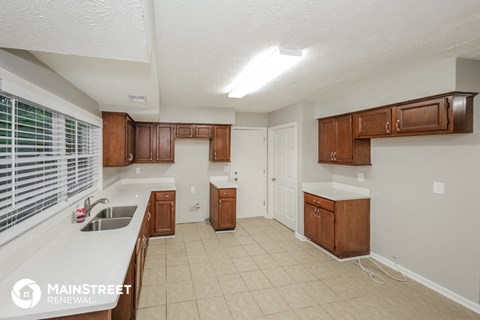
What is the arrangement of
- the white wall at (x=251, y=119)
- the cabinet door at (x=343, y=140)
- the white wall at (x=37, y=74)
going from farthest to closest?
1. the white wall at (x=251, y=119)
2. the cabinet door at (x=343, y=140)
3. the white wall at (x=37, y=74)

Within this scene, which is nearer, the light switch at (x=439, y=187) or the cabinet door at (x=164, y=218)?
the light switch at (x=439, y=187)

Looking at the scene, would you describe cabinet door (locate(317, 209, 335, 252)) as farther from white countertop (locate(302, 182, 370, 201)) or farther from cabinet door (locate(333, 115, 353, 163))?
cabinet door (locate(333, 115, 353, 163))

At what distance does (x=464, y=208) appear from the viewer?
2.46 meters

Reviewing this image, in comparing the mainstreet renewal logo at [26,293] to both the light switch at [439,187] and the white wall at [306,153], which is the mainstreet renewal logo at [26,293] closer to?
the light switch at [439,187]

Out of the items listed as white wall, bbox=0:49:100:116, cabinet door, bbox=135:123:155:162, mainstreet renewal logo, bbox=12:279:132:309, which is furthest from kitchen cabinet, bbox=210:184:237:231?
mainstreet renewal logo, bbox=12:279:132:309

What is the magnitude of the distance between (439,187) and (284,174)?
2651 millimetres

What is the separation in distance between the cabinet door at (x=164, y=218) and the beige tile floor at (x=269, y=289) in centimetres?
30

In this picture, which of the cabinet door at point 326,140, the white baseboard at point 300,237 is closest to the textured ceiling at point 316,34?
the cabinet door at point 326,140

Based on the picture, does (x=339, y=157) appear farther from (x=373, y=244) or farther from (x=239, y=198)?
(x=239, y=198)

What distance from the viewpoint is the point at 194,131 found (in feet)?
15.6

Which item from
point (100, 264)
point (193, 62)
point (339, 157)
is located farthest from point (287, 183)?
point (100, 264)

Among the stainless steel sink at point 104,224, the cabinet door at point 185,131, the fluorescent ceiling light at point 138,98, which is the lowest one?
the stainless steel sink at point 104,224

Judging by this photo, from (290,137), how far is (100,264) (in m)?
3.89

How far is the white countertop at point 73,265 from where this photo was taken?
112 centimetres
